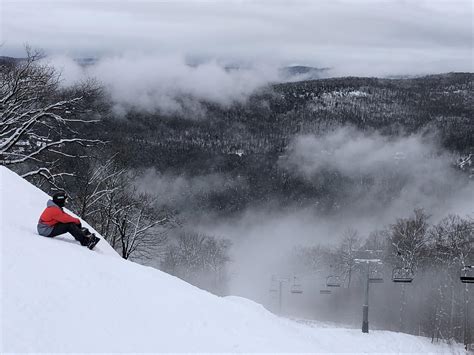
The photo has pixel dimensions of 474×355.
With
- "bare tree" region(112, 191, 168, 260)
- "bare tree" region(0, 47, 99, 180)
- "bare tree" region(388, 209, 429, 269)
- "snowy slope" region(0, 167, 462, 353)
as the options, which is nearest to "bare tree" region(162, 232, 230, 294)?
"bare tree" region(388, 209, 429, 269)

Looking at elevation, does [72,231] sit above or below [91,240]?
above

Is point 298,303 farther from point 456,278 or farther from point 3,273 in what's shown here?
point 3,273

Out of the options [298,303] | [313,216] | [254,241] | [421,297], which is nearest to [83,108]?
[421,297]

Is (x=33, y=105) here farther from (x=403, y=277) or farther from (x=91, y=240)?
(x=403, y=277)

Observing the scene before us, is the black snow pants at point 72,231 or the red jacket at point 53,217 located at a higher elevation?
the red jacket at point 53,217

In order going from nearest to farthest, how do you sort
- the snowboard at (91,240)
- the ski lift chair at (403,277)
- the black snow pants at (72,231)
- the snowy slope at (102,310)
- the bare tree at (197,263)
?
the snowy slope at (102,310)
the black snow pants at (72,231)
the snowboard at (91,240)
the ski lift chair at (403,277)
the bare tree at (197,263)

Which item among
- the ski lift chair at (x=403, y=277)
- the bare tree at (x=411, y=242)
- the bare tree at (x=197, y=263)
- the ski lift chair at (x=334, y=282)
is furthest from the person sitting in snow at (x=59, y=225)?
the bare tree at (x=197, y=263)

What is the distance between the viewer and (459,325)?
51312mm

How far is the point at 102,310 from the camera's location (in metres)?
8.07

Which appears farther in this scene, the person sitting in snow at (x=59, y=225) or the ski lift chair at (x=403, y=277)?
the ski lift chair at (x=403, y=277)

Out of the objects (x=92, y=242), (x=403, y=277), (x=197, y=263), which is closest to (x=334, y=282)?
(x=403, y=277)

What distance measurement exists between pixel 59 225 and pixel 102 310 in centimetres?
356

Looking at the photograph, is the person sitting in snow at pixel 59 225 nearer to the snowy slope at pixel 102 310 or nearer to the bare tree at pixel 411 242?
the snowy slope at pixel 102 310

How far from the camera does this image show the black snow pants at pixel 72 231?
1103 centimetres
